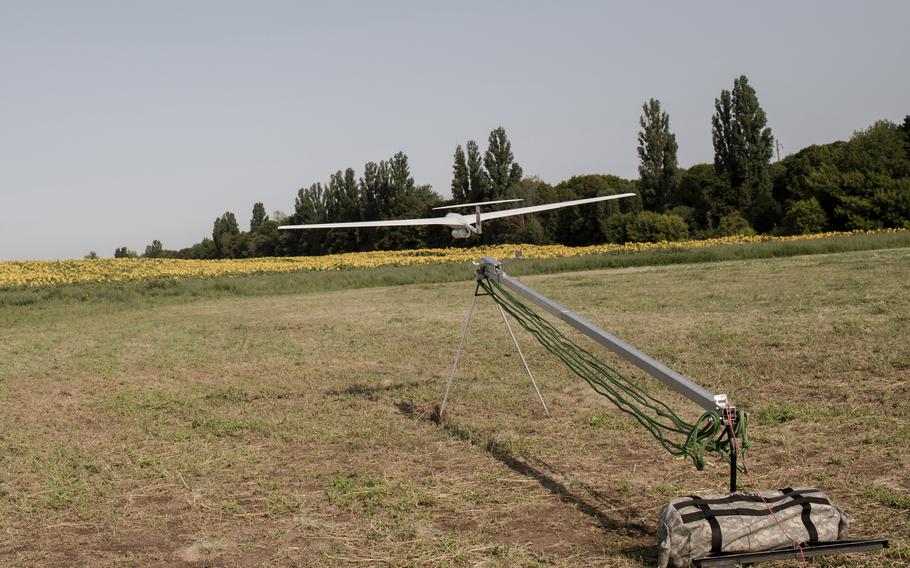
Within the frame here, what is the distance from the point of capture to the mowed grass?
536 cm

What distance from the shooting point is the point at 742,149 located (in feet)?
Answer: 200

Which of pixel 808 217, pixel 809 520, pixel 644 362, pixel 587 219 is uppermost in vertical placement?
Answer: pixel 587 219

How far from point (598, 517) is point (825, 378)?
17.2 feet

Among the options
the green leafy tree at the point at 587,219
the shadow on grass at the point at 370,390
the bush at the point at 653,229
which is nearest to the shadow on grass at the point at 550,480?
the shadow on grass at the point at 370,390

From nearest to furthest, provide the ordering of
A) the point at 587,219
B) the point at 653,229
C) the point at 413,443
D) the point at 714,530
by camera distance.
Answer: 1. the point at 714,530
2. the point at 413,443
3. the point at 653,229
4. the point at 587,219

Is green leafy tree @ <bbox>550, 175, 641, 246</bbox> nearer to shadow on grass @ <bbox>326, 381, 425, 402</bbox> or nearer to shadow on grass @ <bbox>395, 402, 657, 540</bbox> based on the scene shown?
shadow on grass @ <bbox>326, 381, 425, 402</bbox>

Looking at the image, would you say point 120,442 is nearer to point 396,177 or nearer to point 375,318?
point 375,318

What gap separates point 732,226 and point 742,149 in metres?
11.1

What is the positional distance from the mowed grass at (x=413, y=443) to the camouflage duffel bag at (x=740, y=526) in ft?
0.71

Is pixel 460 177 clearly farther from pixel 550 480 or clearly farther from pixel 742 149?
pixel 550 480

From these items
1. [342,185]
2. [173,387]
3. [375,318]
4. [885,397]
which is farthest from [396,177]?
[885,397]

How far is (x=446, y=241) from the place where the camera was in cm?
4719

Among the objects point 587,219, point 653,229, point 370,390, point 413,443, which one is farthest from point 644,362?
point 587,219

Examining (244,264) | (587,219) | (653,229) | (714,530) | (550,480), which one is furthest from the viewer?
(587,219)
